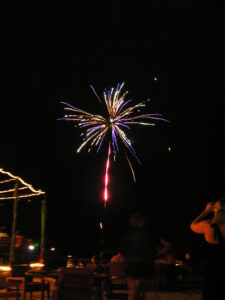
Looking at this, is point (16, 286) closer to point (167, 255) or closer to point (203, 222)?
point (203, 222)

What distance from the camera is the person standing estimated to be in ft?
15.7

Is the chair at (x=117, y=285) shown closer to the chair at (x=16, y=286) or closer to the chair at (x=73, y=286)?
the chair at (x=16, y=286)

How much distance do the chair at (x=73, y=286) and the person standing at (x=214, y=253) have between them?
2.39m

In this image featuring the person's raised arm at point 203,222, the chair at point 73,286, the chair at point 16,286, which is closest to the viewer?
the person's raised arm at point 203,222

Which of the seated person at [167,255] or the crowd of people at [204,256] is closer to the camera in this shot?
the crowd of people at [204,256]

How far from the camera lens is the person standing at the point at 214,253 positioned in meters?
4.78

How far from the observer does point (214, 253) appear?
16.1 ft

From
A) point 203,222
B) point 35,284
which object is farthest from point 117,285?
point 203,222

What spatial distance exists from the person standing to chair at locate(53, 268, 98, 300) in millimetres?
2389

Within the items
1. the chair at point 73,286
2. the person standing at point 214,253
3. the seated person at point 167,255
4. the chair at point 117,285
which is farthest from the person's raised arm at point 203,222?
the seated person at point 167,255

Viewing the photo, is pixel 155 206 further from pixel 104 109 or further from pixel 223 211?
pixel 223 211

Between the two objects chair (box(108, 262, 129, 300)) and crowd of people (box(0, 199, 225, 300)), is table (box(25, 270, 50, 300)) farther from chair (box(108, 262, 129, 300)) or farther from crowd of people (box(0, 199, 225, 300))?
crowd of people (box(0, 199, 225, 300))

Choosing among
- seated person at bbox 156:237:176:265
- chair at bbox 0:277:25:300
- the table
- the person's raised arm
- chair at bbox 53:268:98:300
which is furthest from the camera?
seated person at bbox 156:237:176:265

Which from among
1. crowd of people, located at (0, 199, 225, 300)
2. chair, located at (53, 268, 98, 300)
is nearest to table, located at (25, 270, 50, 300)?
crowd of people, located at (0, 199, 225, 300)
